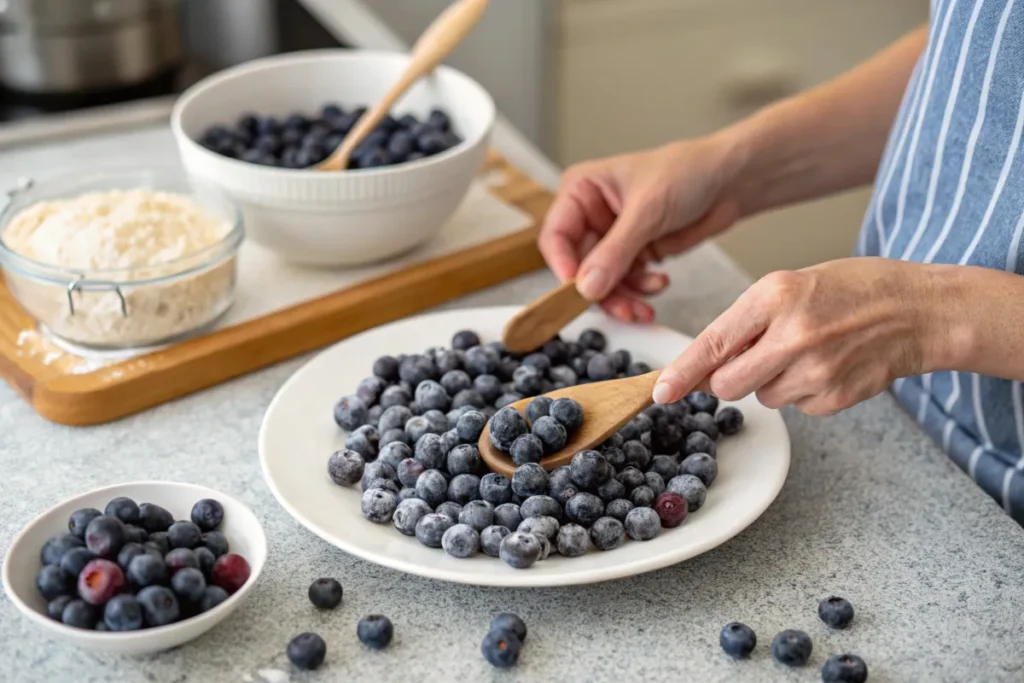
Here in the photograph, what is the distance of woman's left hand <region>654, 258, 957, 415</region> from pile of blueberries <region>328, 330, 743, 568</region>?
89 mm

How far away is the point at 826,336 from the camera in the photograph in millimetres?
1024

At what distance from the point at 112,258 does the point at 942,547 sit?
925 millimetres

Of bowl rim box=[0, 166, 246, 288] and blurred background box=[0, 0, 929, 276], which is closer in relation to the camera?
bowl rim box=[0, 166, 246, 288]

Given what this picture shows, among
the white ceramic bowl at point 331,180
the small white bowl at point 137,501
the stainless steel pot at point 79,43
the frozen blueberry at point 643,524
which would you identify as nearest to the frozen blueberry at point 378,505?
the small white bowl at point 137,501

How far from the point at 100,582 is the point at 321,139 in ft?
2.69

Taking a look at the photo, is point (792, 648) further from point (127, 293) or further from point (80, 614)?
point (127, 293)

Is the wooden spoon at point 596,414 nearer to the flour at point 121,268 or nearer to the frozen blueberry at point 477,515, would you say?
the frozen blueberry at point 477,515

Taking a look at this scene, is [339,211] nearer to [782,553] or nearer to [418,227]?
[418,227]

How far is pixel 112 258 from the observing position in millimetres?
1274

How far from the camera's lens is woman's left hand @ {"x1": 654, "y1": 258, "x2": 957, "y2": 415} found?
1.03m

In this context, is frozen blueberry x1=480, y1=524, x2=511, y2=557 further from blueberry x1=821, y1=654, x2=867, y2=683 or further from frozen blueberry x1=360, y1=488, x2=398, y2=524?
blueberry x1=821, y1=654, x2=867, y2=683

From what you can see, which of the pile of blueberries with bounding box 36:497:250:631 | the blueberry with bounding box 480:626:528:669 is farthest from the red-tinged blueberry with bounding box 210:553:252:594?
the blueberry with bounding box 480:626:528:669

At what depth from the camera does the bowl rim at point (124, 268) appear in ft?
4.09

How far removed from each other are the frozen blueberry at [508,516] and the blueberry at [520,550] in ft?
0.12
